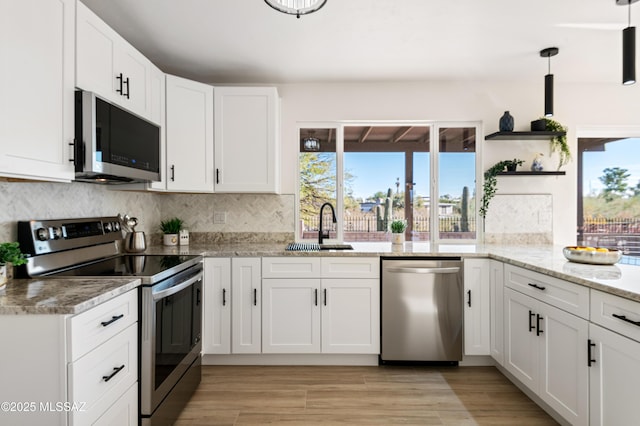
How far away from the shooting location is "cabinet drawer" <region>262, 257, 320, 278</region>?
2764mm

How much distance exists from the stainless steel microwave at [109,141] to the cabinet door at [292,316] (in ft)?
4.15

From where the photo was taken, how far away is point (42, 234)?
184 centimetres

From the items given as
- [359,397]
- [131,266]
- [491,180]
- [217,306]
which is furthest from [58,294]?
[491,180]

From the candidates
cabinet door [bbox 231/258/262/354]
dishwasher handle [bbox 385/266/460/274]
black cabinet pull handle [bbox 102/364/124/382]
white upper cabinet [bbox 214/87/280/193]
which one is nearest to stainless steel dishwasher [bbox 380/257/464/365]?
dishwasher handle [bbox 385/266/460/274]

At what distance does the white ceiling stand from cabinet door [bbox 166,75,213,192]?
26cm

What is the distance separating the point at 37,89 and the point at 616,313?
2.66m

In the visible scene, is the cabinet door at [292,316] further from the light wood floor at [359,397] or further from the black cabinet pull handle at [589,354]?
the black cabinet pull handle at [589,354]

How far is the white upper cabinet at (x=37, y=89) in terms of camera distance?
132 cm

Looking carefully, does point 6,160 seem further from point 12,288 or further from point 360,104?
point 360,104

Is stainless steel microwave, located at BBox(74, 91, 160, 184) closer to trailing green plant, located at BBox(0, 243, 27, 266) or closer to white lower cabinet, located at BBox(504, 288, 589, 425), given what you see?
trailing green plant, located at BBox(0, 243, 27, 266)

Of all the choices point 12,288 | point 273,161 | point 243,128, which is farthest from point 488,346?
point 12,288

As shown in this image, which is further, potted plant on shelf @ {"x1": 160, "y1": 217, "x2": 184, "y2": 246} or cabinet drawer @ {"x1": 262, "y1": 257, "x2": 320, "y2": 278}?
potted plant on shelf @ {"x1": 160, "y1": 217, "x2": 184, "y2": 246}

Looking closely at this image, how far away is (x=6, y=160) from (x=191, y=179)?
155cm

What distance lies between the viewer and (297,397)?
2.35 m
